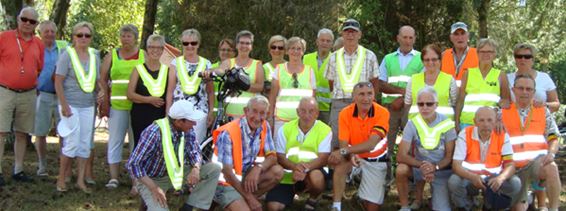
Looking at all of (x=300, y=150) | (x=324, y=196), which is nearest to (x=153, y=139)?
(x=300, y=150)

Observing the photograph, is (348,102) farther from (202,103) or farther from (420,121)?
(202,103)

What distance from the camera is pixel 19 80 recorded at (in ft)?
25.7

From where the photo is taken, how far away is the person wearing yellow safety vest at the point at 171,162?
5.68 meters

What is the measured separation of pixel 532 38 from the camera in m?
25.3

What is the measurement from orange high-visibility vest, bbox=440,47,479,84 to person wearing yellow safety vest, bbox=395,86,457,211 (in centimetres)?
97

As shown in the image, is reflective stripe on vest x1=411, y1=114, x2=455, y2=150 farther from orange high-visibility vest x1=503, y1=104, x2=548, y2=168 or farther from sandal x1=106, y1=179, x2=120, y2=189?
sandal x1=106, y1=179, x2=120, y2=189

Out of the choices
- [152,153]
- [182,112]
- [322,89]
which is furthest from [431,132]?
[152,153]

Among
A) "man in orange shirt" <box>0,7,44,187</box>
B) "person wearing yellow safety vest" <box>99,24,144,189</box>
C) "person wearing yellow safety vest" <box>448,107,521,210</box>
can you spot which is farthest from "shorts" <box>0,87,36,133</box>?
"person wearing yellow safety vest" <box>448,107,521,210</box>

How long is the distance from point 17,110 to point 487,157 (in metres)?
5.48

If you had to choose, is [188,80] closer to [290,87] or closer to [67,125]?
[290,87]

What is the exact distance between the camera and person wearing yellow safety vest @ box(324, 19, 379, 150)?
25.7ft

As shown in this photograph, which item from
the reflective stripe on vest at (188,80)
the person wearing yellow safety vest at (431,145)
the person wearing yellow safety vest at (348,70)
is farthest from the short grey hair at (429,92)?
the reflective stripe on vest at (188,80)

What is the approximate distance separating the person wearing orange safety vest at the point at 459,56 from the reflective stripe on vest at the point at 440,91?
449mm

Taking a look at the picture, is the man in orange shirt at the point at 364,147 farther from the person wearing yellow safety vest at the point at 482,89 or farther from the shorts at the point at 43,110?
the shorts at the point at 43,110
